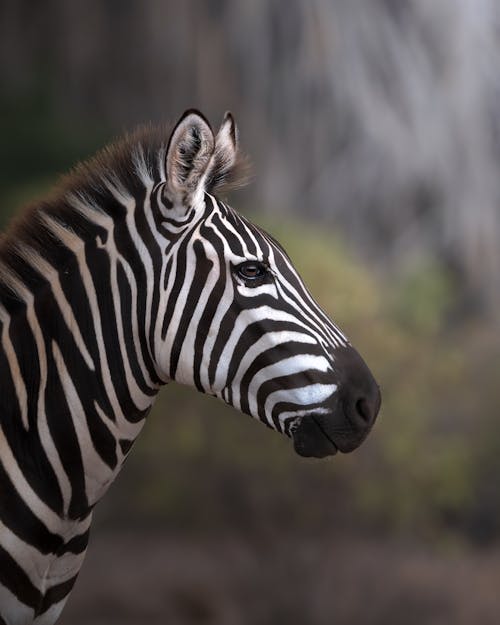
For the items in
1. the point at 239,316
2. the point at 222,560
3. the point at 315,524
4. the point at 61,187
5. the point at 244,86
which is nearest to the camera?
the point at 239,316

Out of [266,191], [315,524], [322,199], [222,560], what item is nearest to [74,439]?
[315,524]

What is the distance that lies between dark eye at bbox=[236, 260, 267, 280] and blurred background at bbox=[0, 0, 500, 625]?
6.03 metres

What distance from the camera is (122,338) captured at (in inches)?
135

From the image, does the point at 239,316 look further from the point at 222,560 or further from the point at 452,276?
the point at 452,276

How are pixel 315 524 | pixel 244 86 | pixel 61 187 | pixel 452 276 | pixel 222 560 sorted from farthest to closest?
1. pixel 452 276
2. pixel 244 86
3. pixel 222 560
4. pixel 315 524
5. pixel 61 187

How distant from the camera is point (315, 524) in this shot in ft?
30.8

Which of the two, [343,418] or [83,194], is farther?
[83,194]

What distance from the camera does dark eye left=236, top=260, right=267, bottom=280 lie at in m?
3.36

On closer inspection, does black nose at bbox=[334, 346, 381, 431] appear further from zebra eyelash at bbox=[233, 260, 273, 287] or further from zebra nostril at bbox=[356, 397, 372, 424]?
zebra eyelash at bbox=[233, 260, 273, 287]

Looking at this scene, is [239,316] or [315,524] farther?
[315,524]

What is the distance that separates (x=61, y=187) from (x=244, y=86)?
990cm

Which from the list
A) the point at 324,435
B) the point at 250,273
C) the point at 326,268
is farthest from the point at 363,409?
the point at 326,268

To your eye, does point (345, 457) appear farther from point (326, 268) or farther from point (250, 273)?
point (250, 273)

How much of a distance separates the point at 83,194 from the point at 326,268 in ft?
23.1
